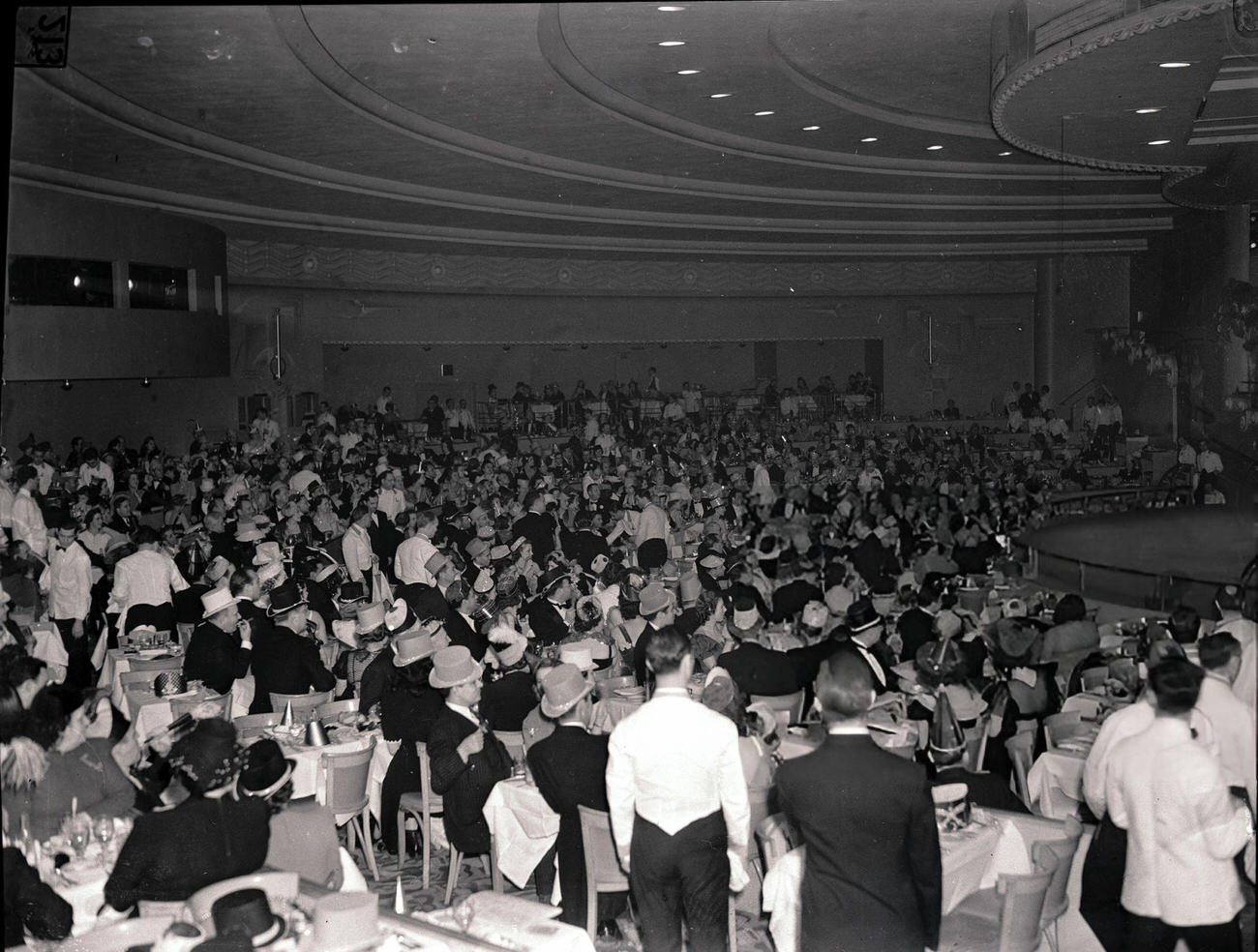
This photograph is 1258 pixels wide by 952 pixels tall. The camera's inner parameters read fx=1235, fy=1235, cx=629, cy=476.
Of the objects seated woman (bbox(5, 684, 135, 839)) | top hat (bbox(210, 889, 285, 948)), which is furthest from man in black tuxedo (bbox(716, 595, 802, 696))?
top hat (bbox(210, 889, 285, 948))

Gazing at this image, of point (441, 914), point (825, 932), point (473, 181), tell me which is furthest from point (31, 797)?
point (473, 181)

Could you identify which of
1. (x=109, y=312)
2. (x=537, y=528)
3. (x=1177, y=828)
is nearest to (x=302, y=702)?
(x=1177, y=828)

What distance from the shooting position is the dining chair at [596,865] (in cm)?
497

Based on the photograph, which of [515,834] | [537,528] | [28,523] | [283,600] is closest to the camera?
[515,834]

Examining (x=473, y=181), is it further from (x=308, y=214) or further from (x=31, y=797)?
(x=31, y=797)

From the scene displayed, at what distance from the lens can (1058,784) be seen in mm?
5789

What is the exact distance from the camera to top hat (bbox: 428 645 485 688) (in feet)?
18.5

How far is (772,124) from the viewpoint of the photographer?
14680mm

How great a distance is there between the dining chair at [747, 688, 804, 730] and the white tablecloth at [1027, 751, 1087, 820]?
1.40 metres

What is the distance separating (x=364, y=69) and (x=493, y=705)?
7.36 m

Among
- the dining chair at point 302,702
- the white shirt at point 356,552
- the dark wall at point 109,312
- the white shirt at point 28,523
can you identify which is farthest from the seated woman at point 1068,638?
the dark wall at point 109,312

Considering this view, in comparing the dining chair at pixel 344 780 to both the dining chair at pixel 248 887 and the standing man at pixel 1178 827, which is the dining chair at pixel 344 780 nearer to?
the dining chair at pixel 248 887

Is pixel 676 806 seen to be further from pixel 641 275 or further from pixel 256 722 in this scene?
pixel 641 275

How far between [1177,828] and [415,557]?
297 inches
